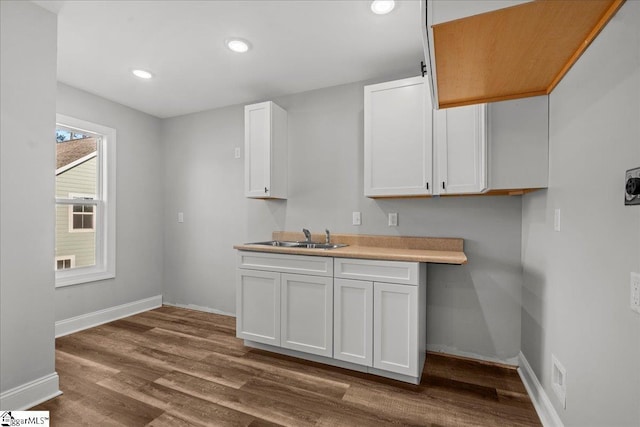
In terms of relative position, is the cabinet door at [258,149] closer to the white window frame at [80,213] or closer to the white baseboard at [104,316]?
the white window frame at [80,213]

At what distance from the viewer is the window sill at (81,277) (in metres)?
3.18

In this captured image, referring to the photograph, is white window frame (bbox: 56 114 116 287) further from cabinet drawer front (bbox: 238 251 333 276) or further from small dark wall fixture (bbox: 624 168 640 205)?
small dark wall fixture (bbox: 624 168 640 205)

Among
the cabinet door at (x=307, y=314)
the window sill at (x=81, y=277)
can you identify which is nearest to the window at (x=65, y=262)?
the window sill at (x=81, y=277)

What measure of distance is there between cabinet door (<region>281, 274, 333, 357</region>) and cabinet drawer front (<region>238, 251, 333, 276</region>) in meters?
0.05

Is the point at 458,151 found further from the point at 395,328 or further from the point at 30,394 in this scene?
the point at 30,394

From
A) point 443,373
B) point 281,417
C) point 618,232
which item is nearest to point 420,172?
point 618,232

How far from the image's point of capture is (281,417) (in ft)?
6.04

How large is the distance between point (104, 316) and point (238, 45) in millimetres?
3315

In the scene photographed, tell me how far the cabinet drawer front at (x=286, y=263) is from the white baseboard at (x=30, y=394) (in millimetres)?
1479

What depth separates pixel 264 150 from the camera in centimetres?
311

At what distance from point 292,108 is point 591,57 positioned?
101 inches

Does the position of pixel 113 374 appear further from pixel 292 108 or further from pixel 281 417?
pixel 292 108

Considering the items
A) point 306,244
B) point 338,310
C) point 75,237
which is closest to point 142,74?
point 75,237

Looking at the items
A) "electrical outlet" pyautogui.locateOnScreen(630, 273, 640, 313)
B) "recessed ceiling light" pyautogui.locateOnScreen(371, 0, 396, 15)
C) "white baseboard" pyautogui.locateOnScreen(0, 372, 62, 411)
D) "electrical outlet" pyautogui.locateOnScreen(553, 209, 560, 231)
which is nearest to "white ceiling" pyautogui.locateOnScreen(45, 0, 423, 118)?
"recessed ceiling light" pyautogui.locateOnScreen(371, 0, 396, 15)
